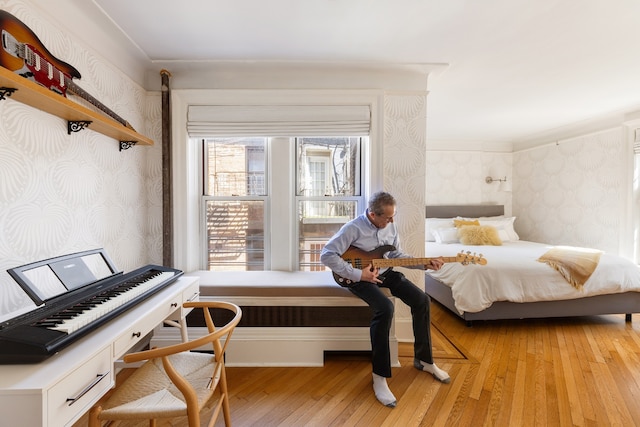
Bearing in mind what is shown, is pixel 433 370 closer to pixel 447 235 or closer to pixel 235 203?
pixel 235 203

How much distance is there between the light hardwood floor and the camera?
67.7 inches

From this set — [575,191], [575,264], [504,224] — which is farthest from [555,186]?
[575,264]

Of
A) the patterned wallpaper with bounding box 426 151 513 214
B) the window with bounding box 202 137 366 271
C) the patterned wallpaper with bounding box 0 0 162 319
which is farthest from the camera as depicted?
the patterned wallpaper with bounding box 426 151 513 214

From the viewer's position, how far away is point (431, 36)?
2.01 metres

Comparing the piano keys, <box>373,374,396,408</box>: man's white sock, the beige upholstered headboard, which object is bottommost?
<box>373,374,396,408</box>: man's white sock

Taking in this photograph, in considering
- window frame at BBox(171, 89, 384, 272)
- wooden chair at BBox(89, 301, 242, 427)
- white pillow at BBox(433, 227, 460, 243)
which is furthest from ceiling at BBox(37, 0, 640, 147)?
white pillow at BBox(433, 227, 460, 243)

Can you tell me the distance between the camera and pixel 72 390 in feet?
2.97

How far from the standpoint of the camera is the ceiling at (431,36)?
1.73 meters

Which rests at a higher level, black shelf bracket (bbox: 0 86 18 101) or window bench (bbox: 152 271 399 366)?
black shelf bracket (bbox: 0 86 18 101)

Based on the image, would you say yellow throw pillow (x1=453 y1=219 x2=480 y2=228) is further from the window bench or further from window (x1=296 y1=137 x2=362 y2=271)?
the window bench

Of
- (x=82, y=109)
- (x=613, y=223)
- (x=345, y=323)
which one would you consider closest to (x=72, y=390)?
(x=82, y=109)

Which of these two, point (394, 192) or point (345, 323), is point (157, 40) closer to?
point (394, 192)

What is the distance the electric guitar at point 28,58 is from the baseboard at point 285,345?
1850mm

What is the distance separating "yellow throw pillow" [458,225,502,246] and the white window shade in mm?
2464
